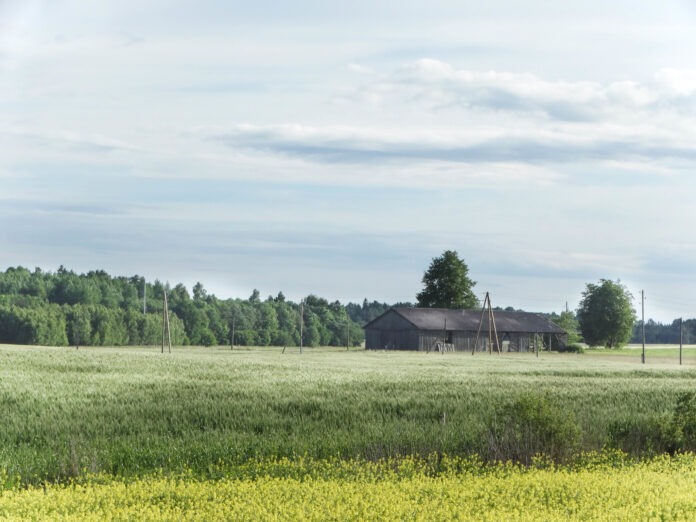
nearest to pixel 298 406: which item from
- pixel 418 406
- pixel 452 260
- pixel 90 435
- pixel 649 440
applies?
pixel 418 406

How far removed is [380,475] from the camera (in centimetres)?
1544

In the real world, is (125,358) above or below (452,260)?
below

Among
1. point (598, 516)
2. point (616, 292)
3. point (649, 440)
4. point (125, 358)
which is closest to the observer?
point (598, 516)

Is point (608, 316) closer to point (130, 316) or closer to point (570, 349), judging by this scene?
point (570, 349)

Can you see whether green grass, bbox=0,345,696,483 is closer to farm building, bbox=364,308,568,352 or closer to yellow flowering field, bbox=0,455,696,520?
yellow flowering field, bbox=0,455,696,520

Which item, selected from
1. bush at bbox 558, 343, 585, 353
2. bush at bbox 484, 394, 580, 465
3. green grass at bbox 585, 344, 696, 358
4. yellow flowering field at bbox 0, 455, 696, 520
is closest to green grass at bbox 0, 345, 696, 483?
bush at bbox 484, 394, 580, 465

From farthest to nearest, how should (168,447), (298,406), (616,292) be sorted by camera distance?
1. (616,292)
2. (298,406)
3. (168,447)

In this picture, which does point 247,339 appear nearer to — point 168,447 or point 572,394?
point 572,394

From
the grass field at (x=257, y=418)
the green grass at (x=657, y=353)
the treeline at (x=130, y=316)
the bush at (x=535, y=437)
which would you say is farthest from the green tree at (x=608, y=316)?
the bush at (x=535, y=437)

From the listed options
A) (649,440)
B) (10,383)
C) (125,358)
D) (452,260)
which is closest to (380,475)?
(649,440)

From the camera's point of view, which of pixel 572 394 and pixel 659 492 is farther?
pixel 572 394

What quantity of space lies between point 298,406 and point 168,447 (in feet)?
25.0

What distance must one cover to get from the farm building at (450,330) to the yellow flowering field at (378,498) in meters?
69.7

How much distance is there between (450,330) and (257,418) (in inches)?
2583
